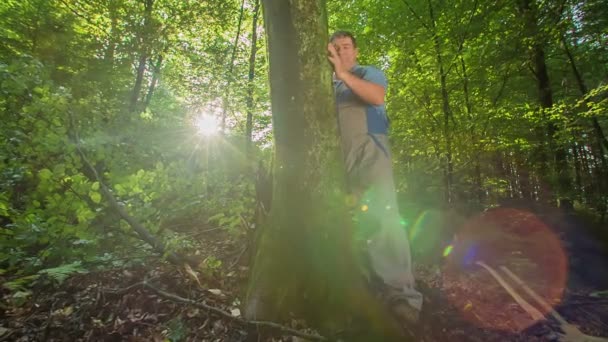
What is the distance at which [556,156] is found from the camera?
820 cm

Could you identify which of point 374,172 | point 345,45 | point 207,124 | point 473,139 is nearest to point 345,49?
point 345,45

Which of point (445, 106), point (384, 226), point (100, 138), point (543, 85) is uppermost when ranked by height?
point (543, 85)

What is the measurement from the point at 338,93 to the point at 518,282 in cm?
360

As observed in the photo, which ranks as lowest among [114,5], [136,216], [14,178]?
[136,216]

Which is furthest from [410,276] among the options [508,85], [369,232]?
[508,85]

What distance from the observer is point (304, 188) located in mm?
2473

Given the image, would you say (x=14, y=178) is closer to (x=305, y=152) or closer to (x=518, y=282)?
(x=305, y=152)

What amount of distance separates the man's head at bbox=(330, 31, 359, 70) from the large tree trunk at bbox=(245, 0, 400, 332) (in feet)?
1.40

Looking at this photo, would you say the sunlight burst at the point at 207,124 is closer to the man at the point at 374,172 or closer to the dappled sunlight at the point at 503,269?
the dappled sunlight at the point at 503,269

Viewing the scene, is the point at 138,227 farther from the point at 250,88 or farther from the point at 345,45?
the point at 250,88

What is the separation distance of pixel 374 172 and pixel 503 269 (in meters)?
3.49

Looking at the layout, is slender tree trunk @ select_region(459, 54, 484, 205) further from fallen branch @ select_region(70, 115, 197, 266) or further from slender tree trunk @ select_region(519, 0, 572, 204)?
fallen branch @ select_region(70, 115, 197, 266)

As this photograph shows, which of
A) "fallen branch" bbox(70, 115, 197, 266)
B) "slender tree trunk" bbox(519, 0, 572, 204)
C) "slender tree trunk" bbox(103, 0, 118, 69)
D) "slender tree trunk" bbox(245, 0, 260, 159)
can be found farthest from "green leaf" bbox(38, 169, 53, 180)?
"slender tree trunk" bbox(245, 0, 260, 159)

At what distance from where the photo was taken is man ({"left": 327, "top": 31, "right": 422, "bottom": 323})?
8.61ft
